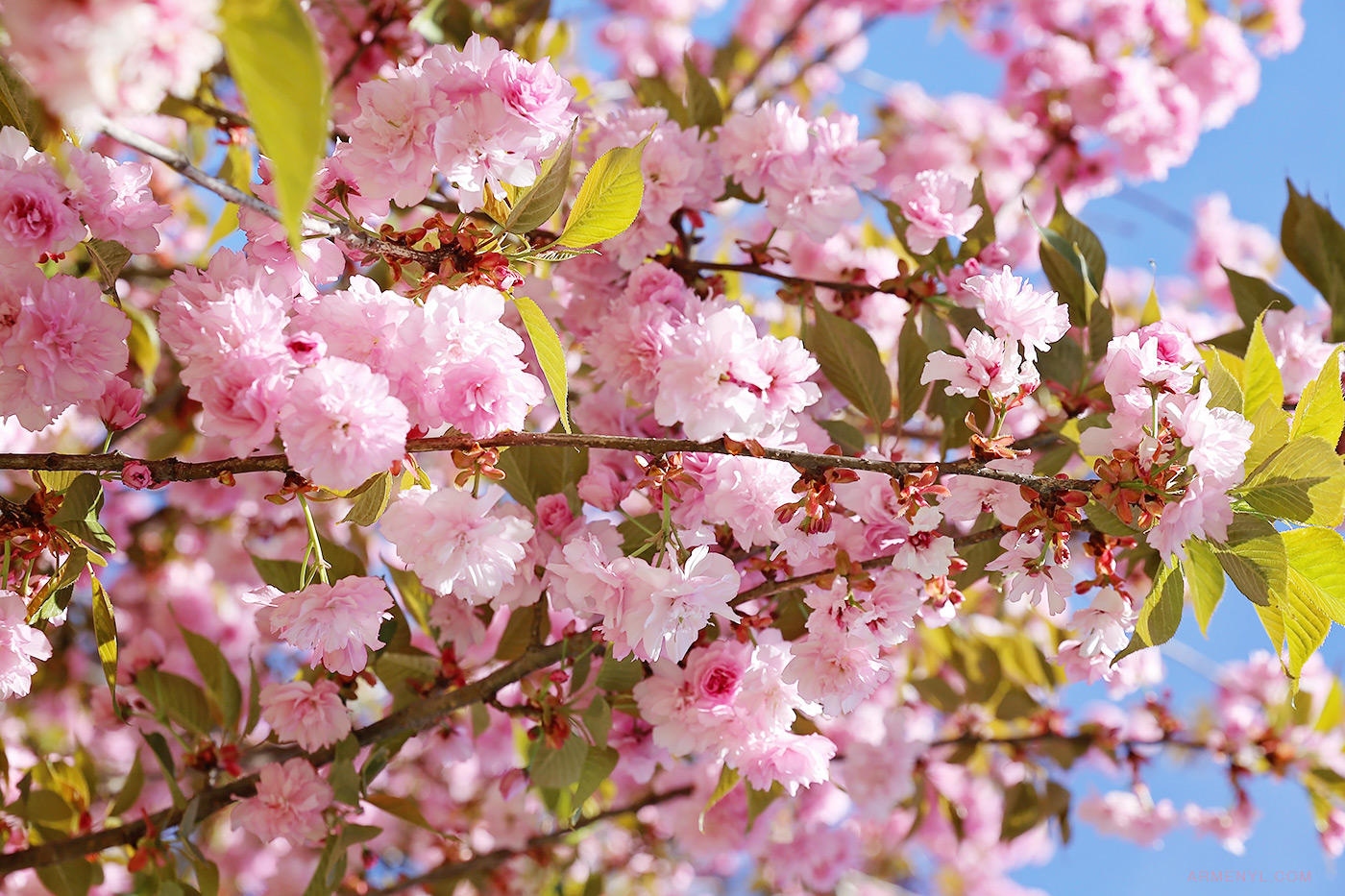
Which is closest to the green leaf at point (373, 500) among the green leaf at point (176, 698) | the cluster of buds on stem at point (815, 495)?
the cluster of buds on stem at point (815, 495)

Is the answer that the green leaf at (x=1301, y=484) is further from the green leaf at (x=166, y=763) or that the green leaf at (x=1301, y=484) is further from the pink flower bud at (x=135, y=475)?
the green leaf at (x=166, y=763)

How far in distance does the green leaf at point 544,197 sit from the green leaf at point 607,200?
1.1 inches

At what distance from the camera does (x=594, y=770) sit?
104 cm

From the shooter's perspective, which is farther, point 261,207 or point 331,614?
point 331,614

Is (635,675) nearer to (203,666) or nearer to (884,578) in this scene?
(884,578)

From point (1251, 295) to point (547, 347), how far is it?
106 cm

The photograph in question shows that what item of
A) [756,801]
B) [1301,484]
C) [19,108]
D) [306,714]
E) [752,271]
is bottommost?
[756,801]

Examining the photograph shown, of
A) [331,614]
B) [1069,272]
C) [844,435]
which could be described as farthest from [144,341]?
[1069,272]

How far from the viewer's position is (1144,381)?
803mm

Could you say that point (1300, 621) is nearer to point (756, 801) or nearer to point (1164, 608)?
point (1164, 608)

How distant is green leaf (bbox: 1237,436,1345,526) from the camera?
0.75m

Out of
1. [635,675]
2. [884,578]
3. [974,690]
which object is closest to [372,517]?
[635,675]

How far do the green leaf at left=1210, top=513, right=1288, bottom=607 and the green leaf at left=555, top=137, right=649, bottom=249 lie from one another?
0.61 metres

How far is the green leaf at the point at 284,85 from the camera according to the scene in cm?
41
